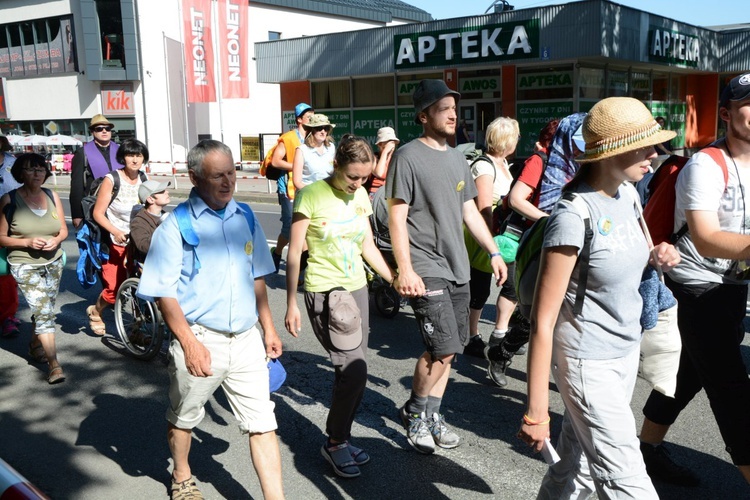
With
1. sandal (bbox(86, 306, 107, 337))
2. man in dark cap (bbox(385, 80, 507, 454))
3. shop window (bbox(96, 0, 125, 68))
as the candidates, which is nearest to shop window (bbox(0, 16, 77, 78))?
shop window (bbox(96, 0, 125, 68))

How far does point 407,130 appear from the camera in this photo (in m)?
23.4

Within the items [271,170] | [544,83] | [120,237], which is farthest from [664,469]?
[544,83]

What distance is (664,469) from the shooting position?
147 inches

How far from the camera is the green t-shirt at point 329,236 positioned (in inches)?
158

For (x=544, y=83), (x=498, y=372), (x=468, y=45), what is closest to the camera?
(x=498, y=372)

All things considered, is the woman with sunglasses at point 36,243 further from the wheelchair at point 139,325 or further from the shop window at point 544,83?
the shop window at point 544,83

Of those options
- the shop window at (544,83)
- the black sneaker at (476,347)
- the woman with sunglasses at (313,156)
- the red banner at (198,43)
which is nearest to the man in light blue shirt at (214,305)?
the black sneaker at (476,347)

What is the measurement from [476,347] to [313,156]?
3.07 metres

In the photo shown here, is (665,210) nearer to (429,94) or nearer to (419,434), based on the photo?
(429,94)

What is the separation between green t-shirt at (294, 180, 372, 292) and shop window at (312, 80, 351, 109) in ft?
69.7

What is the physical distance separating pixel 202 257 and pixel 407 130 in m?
20.6

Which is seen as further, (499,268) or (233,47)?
(233,47)

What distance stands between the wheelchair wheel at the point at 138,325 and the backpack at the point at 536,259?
3.74m

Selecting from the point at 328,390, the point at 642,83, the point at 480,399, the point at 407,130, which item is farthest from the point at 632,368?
the point at 642,83
